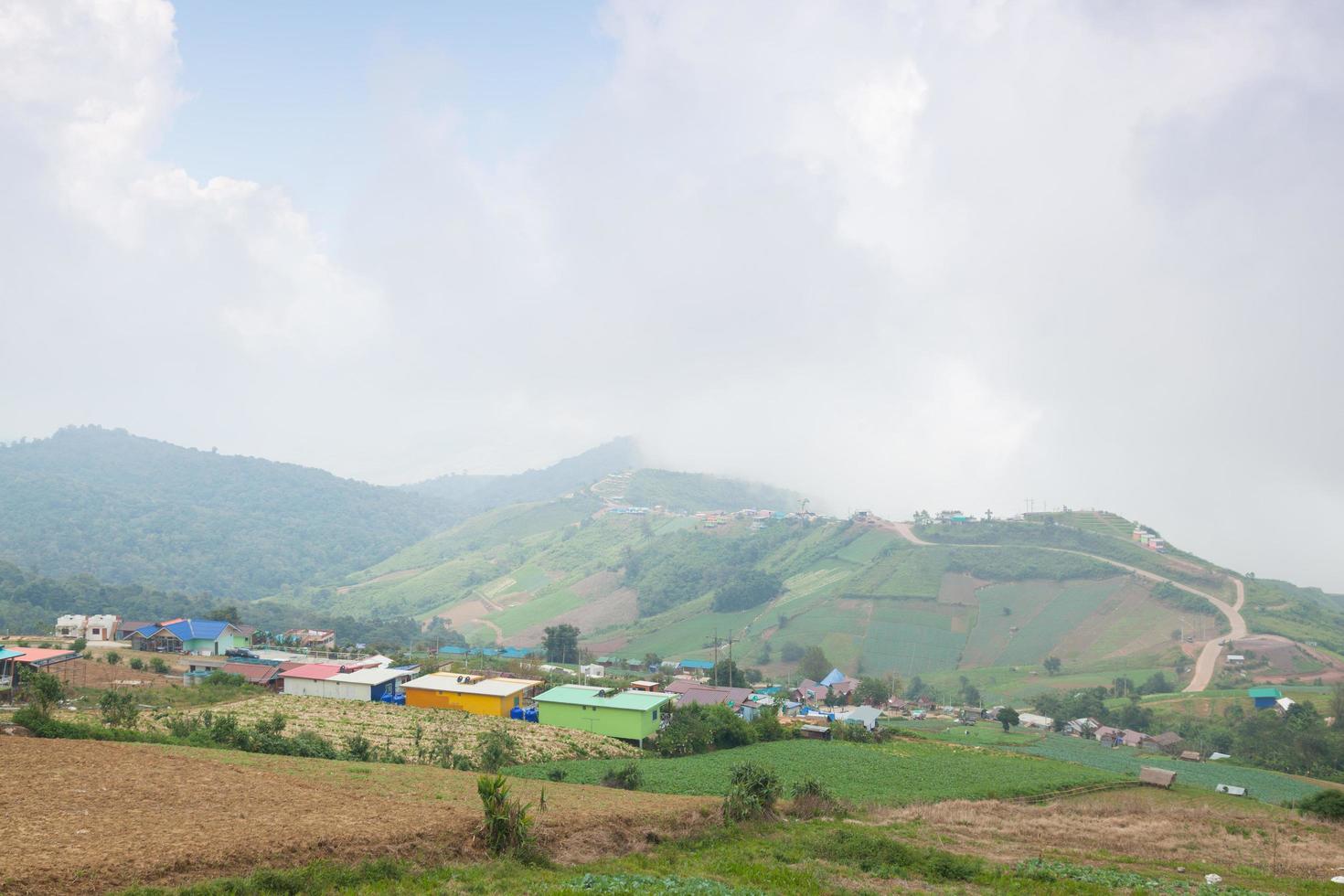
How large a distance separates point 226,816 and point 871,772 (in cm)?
2617

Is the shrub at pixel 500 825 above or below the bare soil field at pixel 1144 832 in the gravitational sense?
above

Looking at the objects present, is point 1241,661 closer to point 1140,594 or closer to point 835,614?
point 1140,594

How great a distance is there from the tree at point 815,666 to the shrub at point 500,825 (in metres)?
71.1

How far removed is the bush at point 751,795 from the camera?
19.7 m

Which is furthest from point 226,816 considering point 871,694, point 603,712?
point 871,694

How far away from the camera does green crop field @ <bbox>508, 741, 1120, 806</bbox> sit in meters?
29.1

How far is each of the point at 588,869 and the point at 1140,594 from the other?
10247 cm

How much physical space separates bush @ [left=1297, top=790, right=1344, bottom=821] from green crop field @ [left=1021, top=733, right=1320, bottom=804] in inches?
134

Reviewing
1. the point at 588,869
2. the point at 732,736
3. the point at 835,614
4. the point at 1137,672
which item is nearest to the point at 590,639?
the point at 835,614

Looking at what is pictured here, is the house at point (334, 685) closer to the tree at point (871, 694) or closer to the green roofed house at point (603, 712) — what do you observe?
the green roofed house at point (603, 712)

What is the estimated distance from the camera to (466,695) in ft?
144

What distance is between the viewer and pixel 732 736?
1580 inches

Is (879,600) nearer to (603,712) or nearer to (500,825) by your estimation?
(603,712)

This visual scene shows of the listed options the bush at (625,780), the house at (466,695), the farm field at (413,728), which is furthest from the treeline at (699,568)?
the bush at (625,780)
